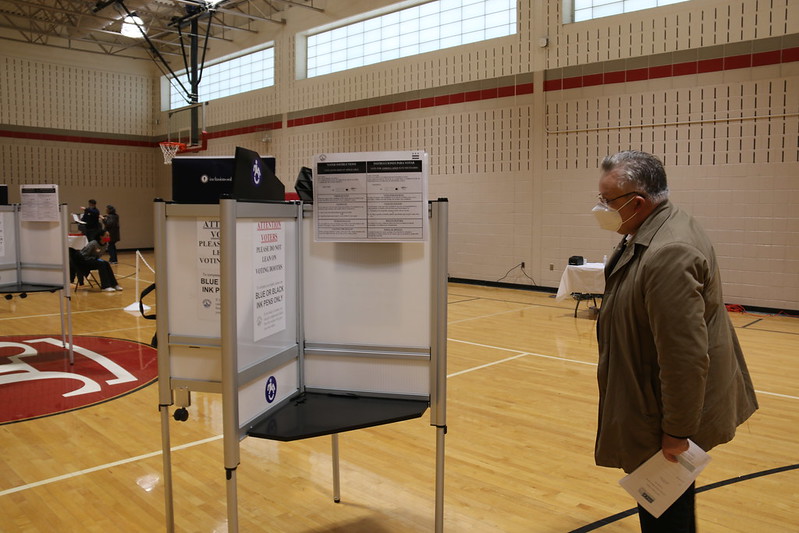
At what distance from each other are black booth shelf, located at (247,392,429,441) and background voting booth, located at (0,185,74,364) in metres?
4.31

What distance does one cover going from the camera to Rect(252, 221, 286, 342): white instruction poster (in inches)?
86.8

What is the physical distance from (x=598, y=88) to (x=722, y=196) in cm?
262

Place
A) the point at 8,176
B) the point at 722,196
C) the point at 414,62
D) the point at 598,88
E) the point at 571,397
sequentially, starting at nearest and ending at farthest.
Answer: the point at 571,397
the point at 722,196
the point at 598,88
the point at 414,62
the point at 8,176

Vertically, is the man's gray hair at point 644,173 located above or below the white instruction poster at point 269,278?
above

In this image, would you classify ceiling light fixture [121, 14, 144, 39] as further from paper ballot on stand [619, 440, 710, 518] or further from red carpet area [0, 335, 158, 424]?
paper ballot on stand [619, 440, 710, 518]

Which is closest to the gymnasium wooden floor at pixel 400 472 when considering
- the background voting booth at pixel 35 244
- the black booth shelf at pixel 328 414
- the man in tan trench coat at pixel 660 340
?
the black booth shelf at pixel 328 414

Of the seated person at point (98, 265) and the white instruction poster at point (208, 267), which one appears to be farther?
the seated person at point (98, 265)

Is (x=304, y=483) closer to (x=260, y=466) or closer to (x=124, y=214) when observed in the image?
(x=260, y=466)

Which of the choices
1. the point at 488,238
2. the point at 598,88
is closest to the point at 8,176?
the point at 488,238

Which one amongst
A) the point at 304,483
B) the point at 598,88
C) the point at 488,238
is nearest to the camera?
the point at 304,483

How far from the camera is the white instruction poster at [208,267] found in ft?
7.81

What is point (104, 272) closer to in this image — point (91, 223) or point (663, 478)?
point (91, 223)

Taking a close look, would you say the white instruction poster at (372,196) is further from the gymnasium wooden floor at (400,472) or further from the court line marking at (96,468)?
the court line marking at (96,468)

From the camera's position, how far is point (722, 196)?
9.36m
